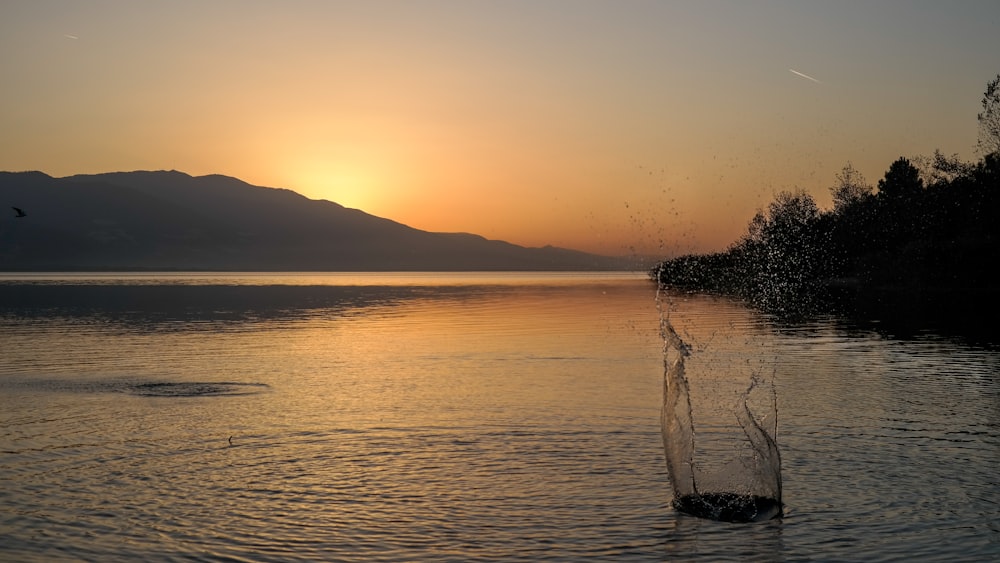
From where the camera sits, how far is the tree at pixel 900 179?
585 feet

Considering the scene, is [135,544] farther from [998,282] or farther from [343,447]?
[998,282]

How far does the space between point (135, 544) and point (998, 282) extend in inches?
4915

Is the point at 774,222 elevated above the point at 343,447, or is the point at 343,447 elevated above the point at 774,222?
the point at 774,222

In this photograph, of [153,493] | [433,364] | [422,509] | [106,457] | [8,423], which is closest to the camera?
[422,509]

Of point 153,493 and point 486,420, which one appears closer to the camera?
point 153,493

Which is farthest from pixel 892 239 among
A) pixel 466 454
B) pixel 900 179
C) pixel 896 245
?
pixel 466 454

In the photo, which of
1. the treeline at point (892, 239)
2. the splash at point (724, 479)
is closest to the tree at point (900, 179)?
the treeline at point (892, 239)

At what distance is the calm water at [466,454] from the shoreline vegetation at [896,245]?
49.6 meters

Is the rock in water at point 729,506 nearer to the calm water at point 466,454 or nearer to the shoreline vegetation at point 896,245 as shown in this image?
the calm water at point 466,454

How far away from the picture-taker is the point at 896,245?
146 metres

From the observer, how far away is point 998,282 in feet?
394

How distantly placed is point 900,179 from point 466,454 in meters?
180

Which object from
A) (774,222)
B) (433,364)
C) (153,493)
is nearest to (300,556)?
(153,493)

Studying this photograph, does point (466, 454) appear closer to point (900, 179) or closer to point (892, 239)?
point (892, 239)
